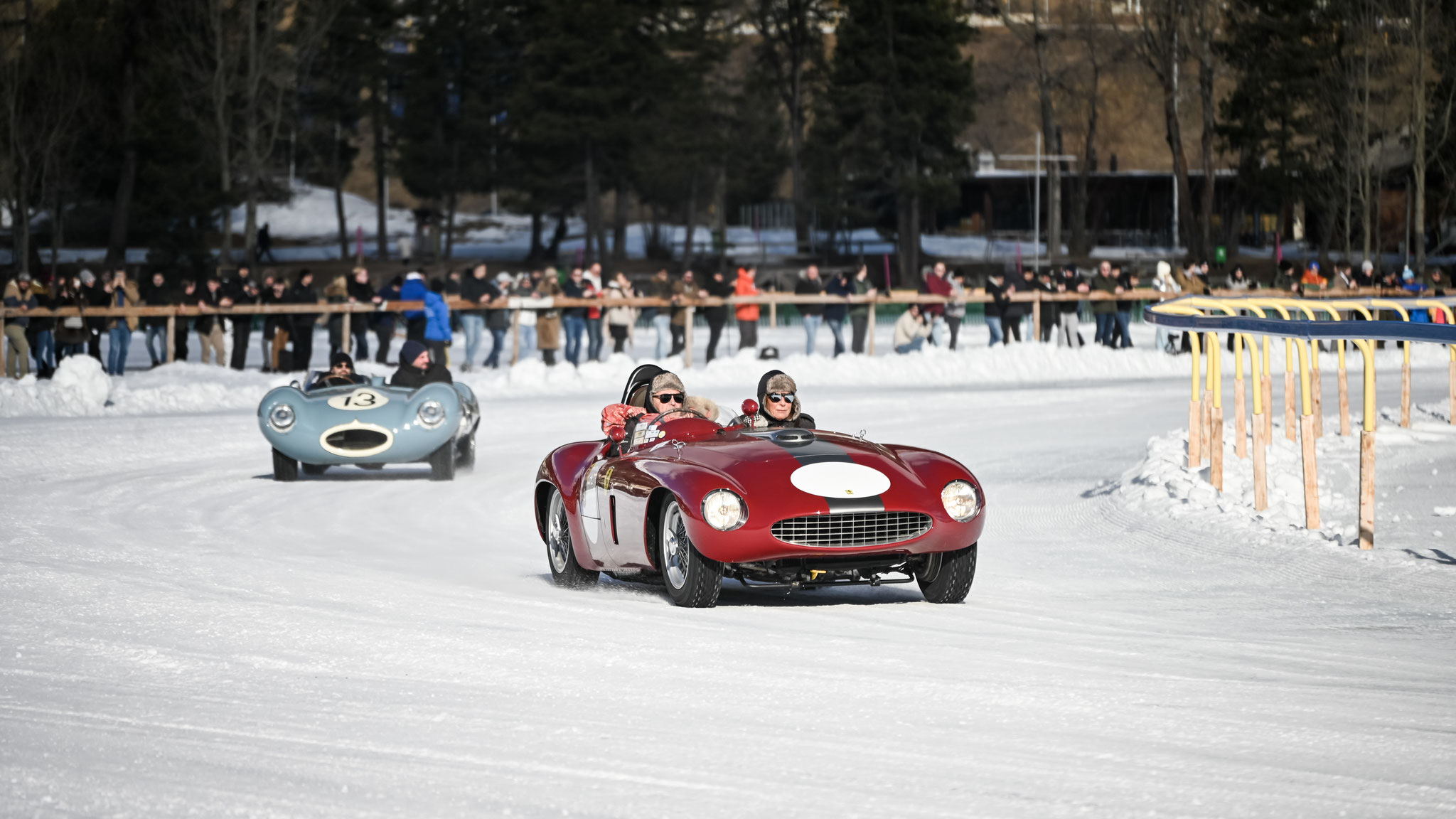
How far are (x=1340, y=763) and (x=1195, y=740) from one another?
17.3 inches

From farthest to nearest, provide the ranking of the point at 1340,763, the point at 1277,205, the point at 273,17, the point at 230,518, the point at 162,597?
the point at 1277,205, the point at 273,17, the point at 230,518, the point at 162,597, the point at 1340,763

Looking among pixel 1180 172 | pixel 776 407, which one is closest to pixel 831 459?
pixel 776 407

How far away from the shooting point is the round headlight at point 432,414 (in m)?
15.8

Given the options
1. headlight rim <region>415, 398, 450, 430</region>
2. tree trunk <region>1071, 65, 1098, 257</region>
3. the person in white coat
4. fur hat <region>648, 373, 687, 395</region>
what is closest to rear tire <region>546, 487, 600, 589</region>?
fur hat <region>648, 373, 687, 395</region>

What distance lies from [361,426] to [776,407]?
21.6ft


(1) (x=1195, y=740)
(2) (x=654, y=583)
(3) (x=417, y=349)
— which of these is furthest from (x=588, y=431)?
(1) (x=1195, y=740)

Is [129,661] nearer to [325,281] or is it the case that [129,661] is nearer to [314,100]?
[325,281]

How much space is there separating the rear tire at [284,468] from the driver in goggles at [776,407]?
702 cm

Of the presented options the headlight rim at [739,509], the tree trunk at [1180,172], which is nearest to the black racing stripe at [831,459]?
the headlight rim at [739,509]

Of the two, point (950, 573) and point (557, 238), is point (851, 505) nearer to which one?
point (950, 573)

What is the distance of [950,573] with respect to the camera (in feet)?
28.7

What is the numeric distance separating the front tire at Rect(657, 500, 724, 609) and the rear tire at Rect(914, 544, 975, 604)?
97cm

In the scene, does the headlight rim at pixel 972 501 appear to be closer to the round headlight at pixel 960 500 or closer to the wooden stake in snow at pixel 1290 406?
the round headlight at pixel 960 500

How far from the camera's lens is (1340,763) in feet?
17.3
